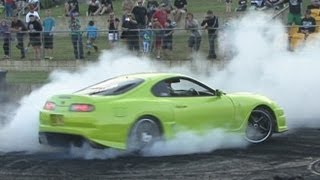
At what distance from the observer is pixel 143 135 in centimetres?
1045

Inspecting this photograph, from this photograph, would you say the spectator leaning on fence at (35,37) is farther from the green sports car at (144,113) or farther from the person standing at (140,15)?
the green sports car at (144,113)

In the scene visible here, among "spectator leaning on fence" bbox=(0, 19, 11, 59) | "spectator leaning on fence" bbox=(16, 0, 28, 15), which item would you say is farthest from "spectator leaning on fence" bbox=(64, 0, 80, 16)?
"spectator leaning on fence" bbox=(0, 19, 11, 59)

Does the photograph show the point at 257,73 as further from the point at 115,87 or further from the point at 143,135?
the point at 143,135

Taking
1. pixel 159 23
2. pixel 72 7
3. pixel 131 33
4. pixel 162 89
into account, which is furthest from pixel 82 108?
pixel 72 7

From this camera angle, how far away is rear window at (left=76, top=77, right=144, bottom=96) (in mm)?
10594

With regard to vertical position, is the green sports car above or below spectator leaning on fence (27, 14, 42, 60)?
below

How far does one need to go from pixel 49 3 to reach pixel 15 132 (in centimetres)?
2665

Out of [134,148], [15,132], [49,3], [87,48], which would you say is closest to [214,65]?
[87,48]

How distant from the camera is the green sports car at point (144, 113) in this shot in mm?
10117

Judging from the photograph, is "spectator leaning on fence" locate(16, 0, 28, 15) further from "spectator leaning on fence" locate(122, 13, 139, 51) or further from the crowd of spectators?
"spectator leaning on fence" locate(122, 13, 139, 51)

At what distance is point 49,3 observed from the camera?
38500 millimetres

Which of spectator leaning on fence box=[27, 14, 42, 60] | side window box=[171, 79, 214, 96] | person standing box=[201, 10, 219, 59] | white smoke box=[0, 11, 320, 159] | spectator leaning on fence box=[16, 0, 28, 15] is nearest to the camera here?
side window box=[171, 79, 214, 96]

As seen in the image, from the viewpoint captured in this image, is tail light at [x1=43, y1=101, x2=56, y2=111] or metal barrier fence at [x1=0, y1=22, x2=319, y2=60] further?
metal barrier fence at [x1=0, y1=22, x2=319, y2=60]

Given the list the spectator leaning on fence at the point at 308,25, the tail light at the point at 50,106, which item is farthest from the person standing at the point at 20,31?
the tail light at the point at 50,106
